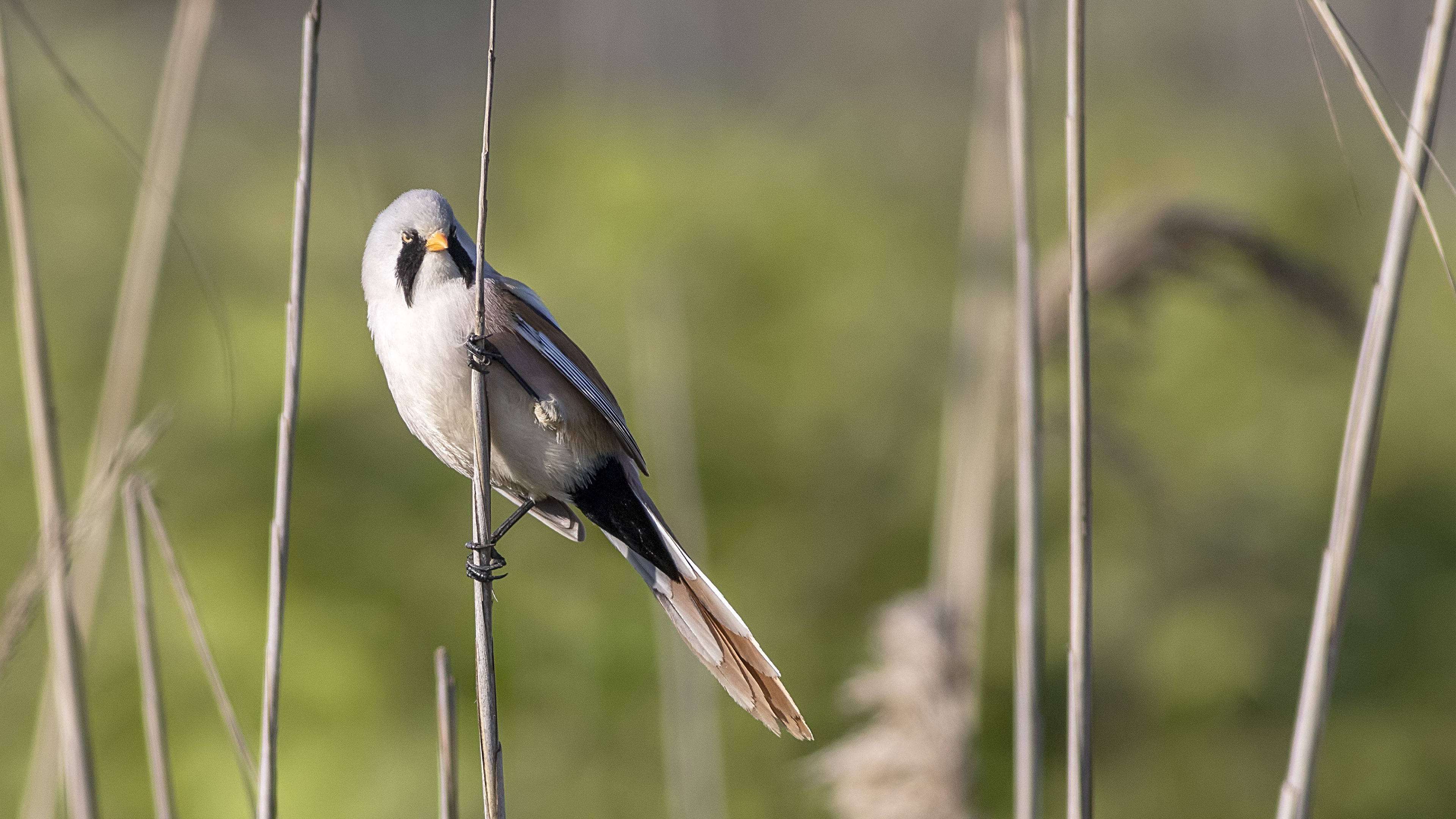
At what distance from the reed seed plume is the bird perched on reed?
1.93ft

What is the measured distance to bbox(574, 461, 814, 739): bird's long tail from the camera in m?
1.50

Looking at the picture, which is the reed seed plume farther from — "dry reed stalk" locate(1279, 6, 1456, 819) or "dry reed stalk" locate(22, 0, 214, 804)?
"dry reed stalk" locate(22, 0, 214, 804)

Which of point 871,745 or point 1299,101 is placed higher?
point 1299,101

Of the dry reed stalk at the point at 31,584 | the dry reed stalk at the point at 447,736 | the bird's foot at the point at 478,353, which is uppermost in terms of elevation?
the bird's foot at the point at 478,353

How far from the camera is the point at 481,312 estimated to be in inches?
55.6

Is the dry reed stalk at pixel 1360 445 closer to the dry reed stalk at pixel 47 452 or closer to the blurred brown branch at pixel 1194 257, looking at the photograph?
the blurred brown branch at pixel 1194 257

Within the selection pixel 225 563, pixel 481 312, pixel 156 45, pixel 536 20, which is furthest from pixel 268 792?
pixel 536 20

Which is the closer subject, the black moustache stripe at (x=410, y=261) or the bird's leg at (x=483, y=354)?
the bird's leg at (x=483, y=354)

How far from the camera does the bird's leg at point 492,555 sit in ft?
4.61

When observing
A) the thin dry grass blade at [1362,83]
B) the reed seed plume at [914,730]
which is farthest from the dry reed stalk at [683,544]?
the thin dry grass blade at [1362,83]

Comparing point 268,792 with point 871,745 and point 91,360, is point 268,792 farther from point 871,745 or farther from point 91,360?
point 91,360

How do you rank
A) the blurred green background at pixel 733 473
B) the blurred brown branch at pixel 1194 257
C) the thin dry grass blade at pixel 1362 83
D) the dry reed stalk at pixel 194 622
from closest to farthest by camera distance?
1. the thin dry grass blade at pixel 1362 83
2. the dry reed stalk at pixel 194 622
3. the blurred brown branch at pixel 1194 257
4. the blurred green background at pixel 733 473

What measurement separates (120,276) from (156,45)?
212 centimetres

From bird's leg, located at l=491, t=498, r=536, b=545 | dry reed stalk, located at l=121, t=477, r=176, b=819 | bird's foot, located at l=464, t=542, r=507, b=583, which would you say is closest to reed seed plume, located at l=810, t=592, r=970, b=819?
bird's leg, located at l=491, t=498, r=536, b=545
